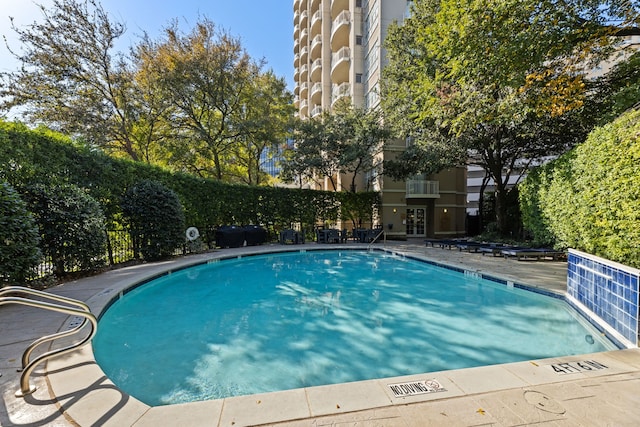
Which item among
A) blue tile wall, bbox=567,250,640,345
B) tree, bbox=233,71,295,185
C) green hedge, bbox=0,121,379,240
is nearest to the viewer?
blue tile wall, bbox=567,250,640,345

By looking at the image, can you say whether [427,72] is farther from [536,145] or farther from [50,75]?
[50,75]

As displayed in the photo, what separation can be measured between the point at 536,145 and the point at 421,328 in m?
14.4

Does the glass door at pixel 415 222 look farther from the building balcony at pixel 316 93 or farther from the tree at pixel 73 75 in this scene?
the tree at pixel 73 75

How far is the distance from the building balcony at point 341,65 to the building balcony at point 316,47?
5036mm

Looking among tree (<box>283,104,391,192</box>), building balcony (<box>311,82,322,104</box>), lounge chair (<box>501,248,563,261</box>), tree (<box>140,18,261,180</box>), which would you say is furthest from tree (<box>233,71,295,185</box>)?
lounge chair (<box>501,248,563,261</box>)

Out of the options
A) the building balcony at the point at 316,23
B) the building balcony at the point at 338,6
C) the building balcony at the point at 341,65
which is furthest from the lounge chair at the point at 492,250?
the building balcony at the point at 316,23

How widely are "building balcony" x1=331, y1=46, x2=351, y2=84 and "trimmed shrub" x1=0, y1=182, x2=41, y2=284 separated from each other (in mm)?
23466

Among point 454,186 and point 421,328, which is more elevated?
point 454,186

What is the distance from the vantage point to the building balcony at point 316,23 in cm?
2928

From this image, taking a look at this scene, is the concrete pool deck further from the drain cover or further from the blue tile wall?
the blue tile wall

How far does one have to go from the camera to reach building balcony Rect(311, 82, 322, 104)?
98.3ft

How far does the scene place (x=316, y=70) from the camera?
30.4 meters

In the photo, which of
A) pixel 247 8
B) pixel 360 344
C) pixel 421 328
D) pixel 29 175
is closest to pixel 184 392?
pixel 360 344

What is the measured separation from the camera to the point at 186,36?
15.7m
